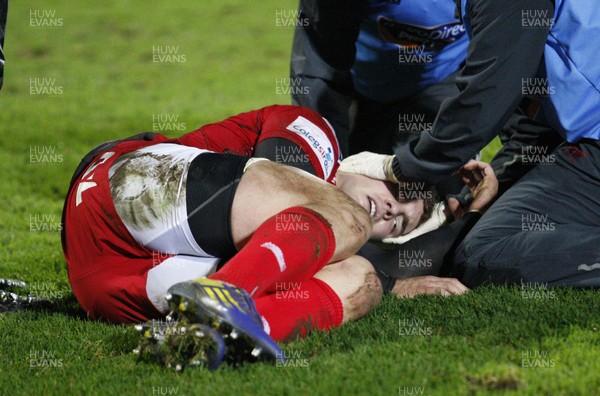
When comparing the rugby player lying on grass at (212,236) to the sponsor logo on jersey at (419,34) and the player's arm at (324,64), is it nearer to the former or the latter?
the player's arm at (324,64)

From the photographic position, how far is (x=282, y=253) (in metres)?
3.33

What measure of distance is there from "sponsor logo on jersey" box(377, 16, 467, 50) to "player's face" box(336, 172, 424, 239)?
4.70 feet

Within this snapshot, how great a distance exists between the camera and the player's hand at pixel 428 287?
416 centimetres

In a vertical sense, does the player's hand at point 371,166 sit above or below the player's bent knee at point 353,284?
above

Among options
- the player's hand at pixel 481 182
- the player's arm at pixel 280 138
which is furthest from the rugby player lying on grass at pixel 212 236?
the player's hand at pixel 481 182

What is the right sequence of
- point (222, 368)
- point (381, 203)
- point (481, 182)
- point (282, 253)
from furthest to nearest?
point (481, 182), point (381, 203), point (282, 253), point (222, 368)

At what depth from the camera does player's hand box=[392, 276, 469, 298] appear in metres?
4.16

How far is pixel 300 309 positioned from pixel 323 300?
0.45 ft

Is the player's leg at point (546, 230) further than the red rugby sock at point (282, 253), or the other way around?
the player's leg at point (546, 230)

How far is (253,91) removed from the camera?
13.0 metres

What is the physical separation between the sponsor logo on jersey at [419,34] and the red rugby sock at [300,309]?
2.54m

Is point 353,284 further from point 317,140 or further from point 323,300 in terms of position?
point 317,140

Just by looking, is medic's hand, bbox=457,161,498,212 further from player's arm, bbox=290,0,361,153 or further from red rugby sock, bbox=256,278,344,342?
red rugby sock, bbox=256,278,344,342

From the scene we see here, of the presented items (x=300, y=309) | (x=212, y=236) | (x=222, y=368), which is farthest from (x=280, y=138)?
(x=222, y=368)
